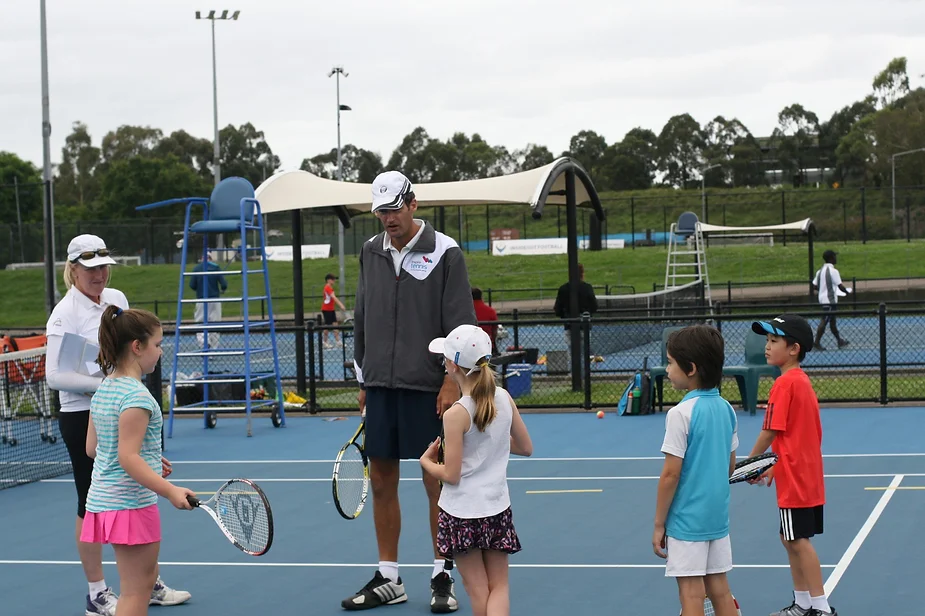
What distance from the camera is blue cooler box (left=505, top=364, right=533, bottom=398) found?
14609 mm

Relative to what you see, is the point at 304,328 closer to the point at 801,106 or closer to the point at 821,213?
the point at 821,213

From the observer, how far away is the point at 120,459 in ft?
14.1

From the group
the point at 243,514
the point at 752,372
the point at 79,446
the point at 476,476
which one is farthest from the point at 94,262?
the point at 752,372

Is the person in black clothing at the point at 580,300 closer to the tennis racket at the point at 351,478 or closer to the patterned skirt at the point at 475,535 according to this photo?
the tennis racket at the point at 351,478

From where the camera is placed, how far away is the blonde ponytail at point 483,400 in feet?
14.5

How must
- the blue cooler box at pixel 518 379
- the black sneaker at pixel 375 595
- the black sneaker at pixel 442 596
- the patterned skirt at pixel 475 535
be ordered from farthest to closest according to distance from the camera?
the blue cooler box at pixel 518 379
the black sneaker at pixel 375 595
the black sneaker at pixel 442 596
the patterned skirt at pixel 475 535

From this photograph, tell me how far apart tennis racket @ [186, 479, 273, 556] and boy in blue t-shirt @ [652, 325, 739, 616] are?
4.80ft

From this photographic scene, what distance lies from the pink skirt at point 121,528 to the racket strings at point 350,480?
1.06 m

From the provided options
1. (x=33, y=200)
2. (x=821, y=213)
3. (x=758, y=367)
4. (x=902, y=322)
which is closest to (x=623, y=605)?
(x=758, y=367)

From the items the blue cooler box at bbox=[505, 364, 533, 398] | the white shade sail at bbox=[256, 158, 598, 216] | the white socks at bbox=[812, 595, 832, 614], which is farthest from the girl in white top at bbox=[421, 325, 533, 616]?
the blue cooler box at bbox=[505, 364, 533, 398]

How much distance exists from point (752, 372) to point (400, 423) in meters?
7.93

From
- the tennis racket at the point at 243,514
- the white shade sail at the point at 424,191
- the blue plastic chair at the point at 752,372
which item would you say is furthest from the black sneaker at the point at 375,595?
the white shade sail at the point at 424,191

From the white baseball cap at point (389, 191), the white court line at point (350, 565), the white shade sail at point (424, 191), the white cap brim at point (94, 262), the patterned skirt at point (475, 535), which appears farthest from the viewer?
the white shade sail at point (424, 191)

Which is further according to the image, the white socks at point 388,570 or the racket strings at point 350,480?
the white socks at point 388,570
